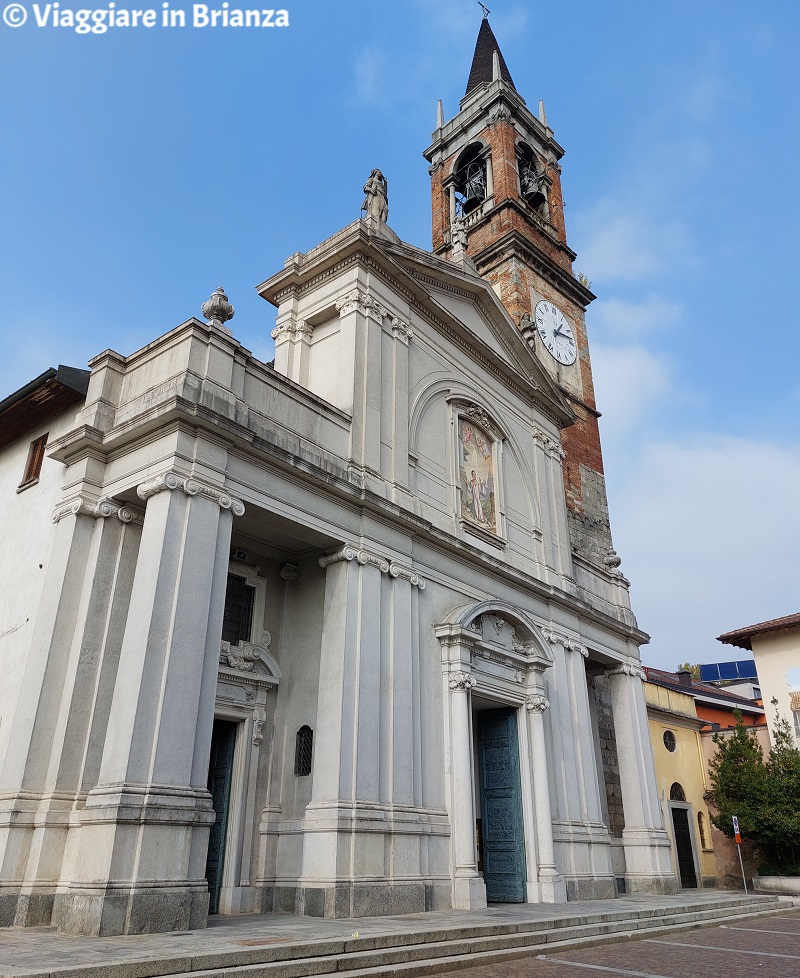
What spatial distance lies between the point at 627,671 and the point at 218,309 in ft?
44.9

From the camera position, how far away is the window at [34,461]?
1369 cm

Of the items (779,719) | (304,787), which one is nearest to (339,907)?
(304,787)

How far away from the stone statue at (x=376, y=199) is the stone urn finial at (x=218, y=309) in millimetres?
4913

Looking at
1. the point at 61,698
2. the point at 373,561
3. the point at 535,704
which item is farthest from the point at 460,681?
the point at 61,698

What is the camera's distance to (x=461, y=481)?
16.6 meters

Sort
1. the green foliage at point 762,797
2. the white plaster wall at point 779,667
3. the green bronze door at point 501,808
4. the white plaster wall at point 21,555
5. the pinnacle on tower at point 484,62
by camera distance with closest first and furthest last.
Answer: the white plaster wall at point 21,555, the green bronze door at point 501,808, the green foliage at point 762,797, the white plaster wall at point 779,667, the pinnacle on tower at point 484,62

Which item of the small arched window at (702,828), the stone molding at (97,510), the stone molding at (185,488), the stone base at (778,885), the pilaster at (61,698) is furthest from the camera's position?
the small arched window at (702,828)

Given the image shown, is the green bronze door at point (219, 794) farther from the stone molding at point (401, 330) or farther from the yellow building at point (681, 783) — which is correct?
the yellow building at point (681, 783)

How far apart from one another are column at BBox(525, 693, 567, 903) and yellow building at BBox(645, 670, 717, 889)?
967 cm

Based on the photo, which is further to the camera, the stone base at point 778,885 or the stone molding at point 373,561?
the stone base at point 778,885

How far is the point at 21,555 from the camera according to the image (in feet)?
42.0

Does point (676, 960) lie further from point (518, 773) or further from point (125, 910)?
point (518, 773)

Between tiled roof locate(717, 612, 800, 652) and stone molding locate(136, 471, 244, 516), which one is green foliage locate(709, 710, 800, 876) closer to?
tiled roof locate(717, 612, 800, 652)

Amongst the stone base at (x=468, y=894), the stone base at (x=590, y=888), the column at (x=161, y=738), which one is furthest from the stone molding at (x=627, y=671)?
the column at (x=161, y=738)
